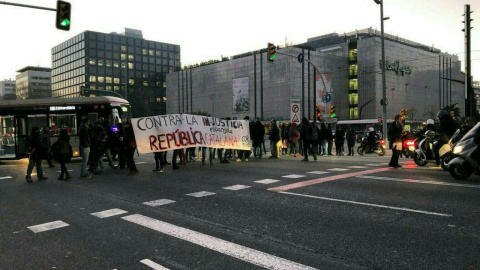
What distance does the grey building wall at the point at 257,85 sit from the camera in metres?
72.1

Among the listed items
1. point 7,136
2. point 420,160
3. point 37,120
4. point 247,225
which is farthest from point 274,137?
point 7,136

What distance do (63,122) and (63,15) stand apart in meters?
5.26

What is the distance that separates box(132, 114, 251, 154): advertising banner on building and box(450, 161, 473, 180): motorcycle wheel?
8.23 m

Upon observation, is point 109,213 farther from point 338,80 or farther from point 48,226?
point 338,80

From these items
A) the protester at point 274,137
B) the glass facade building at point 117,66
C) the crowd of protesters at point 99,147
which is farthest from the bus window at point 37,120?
the glass facade building at point 117,66

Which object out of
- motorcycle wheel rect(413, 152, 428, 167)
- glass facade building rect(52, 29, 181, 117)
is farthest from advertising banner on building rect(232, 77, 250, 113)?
motorcycle wheel rect(413, 152, 428, 167)

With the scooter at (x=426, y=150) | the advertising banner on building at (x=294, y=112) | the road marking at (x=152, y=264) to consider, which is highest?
the advertising banner on building at (x=294, y=112)

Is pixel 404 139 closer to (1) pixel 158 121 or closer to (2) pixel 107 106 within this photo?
(1) pixel 158 121

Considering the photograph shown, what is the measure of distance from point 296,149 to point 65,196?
513 inches

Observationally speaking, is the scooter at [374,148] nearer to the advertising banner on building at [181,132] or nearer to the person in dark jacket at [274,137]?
the person in dark jacket at [274,137]

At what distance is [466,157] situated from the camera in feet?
26.8

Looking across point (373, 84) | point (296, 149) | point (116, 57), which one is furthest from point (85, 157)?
point (116, 57)

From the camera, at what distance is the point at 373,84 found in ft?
251

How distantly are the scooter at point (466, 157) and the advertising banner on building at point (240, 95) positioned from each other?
7318 cm
